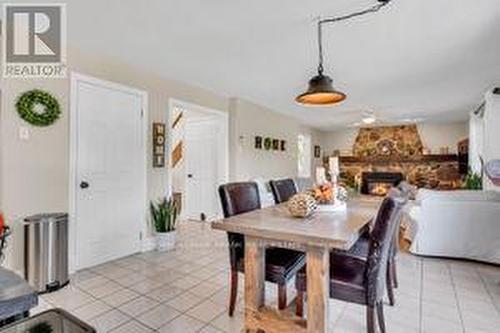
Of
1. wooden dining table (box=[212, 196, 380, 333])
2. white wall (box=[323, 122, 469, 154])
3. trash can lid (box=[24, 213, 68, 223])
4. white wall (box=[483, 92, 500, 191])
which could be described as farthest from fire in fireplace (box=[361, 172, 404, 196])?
trash can lid (box=[24, 213, 68, 223])

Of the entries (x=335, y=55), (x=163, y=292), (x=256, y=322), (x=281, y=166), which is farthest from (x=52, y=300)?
(x=281, y=166)

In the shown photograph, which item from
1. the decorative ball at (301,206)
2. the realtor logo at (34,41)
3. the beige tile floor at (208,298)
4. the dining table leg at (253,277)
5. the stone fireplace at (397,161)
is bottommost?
the beige tile floor at (208,298)

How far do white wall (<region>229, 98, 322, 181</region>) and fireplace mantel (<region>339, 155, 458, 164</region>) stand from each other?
2.89 meters

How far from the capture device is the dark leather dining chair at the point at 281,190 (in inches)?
118

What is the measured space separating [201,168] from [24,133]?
10.2ft

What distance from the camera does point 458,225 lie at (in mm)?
3492

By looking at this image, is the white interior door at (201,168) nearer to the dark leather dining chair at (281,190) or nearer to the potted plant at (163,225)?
the potted plant at (163,225)

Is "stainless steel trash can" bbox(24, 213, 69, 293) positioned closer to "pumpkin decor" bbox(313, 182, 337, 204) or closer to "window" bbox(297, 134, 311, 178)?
"pumpkin decor" bbox(313, 182, 337, 204)

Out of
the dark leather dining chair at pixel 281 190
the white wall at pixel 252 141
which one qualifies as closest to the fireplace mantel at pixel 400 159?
the white wall at pixel 252 141

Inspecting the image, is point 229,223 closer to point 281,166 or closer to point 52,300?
point 52,300

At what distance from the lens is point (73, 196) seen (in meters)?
3.08

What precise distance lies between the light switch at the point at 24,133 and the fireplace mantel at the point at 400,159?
8.84 meters

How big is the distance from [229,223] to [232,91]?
138 inches

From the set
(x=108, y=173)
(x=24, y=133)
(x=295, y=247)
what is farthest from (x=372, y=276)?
(x=24, y=133)
